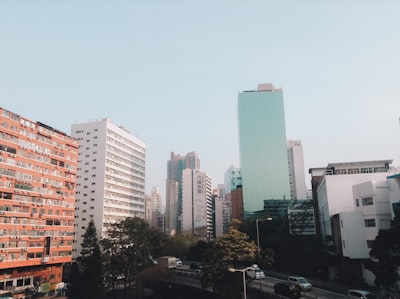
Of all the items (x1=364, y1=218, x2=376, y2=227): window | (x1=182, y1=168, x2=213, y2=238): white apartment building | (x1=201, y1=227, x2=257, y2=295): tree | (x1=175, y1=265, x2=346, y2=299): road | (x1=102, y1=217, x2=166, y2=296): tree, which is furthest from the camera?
(x1=182, y1=168, x2=213, y2=238): white apartment building

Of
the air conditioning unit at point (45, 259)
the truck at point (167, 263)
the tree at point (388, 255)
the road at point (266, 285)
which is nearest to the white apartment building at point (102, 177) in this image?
the truck at point (167, 263)

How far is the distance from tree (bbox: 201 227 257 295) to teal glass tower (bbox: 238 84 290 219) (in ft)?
360

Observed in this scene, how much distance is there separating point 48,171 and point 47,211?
25.8 feet

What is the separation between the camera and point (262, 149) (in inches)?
6250

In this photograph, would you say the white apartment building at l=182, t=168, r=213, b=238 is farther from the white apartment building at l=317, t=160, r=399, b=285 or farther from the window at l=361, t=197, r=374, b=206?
the window at l=361, t=197, r=374, b=206

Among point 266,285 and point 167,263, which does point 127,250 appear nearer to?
point 167,263

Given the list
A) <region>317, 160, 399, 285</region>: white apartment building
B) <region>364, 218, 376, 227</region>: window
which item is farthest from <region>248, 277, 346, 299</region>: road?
<region>364, 218, 376, 227</region>: window

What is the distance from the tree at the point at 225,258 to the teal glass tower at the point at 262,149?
109622mm

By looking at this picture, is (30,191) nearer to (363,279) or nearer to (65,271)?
(65,271)

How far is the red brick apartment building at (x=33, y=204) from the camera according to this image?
6012 centimetres

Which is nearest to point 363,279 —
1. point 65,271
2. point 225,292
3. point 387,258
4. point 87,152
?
point 387,258

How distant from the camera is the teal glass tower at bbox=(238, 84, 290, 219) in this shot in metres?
157

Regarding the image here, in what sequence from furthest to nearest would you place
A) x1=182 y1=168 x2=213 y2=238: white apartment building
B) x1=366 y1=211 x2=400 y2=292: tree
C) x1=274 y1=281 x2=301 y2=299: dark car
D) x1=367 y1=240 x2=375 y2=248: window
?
x1=182 y1=168 x2=213 y2=238: white apartment building, x1=367 y1=240 x2=375 y2=248: window, x1=274 y1=281 x2=301 y2=299: dark car, x1=366 y1=211 x2=400 y2=292: tree

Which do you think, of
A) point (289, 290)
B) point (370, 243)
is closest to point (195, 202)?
point (370, 243)
